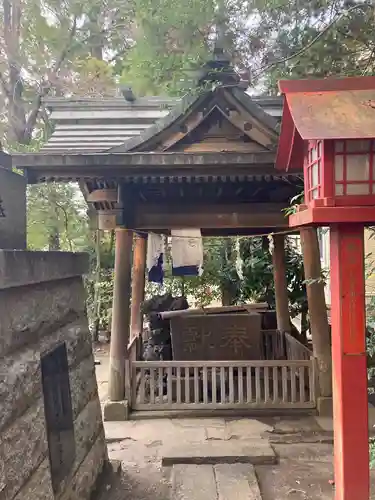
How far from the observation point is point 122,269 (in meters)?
6.40

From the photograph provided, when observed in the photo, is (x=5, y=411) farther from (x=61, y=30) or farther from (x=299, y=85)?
(x=61, y=30)

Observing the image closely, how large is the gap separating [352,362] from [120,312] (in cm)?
401

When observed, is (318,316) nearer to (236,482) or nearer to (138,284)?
(236,482)

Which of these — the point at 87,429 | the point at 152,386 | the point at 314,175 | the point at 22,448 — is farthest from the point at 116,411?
the point at 314,175

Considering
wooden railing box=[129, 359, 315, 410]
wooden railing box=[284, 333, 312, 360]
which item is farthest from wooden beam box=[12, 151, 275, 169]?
wooden railing box=[284, 333, 312, 360]

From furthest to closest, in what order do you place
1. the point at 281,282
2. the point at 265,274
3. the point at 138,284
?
the point at 265,274 → the point at 281,282 → the point at 138,284

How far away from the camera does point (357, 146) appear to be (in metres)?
2.87

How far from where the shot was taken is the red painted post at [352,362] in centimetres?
294

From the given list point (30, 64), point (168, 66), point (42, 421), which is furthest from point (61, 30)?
point (42, 421)

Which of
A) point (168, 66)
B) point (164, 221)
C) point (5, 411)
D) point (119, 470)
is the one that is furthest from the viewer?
point (164, 221)

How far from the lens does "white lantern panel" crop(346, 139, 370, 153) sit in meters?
2.85

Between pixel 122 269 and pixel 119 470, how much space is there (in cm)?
271

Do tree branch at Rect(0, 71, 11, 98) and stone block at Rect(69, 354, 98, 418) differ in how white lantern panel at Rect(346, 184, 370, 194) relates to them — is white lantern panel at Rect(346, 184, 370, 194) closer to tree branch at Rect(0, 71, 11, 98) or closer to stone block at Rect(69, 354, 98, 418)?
stone block at Rect(69, 354, 98, 418)

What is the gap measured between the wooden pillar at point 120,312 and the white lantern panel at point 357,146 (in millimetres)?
4013
